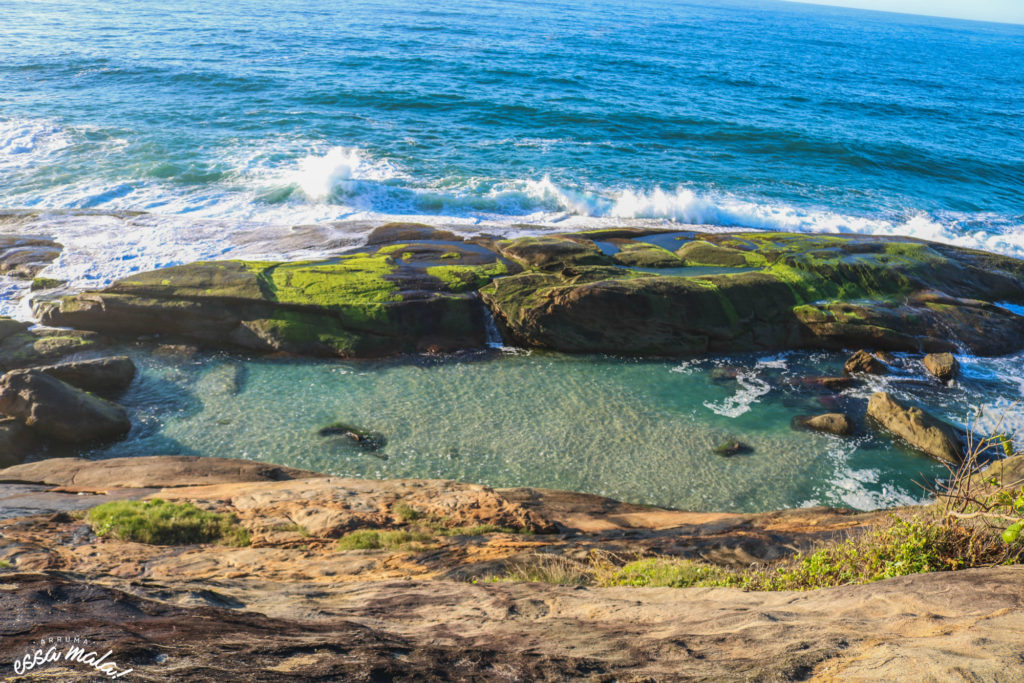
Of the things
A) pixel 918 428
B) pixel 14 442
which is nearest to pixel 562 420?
pixel 918 428

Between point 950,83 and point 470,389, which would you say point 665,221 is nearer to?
point 470,389

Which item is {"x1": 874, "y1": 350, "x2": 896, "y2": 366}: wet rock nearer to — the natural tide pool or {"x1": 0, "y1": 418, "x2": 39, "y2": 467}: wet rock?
the natural tide pool

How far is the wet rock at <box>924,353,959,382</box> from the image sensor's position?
16.0 meters

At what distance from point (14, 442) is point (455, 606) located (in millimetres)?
11352

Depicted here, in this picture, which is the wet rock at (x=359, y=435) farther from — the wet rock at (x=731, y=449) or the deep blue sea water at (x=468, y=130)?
the deep blue sea water at (x=468, y=130)

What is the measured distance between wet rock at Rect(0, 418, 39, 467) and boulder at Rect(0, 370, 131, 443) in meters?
0.15

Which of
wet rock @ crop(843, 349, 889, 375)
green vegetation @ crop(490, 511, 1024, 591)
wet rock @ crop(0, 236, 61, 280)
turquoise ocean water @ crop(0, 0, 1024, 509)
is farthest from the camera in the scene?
wet rock @ crop(0, 236, 61, 280)

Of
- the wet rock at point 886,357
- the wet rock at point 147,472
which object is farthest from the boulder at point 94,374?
the wet rock at point 886,357

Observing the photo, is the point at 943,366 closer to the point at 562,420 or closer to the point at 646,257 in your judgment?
the point at 646,257

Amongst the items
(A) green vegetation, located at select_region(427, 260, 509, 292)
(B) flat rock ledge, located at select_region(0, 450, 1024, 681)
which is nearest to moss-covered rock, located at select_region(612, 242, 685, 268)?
(A) green vegetation, located at select_region(427, 260, 509, 292)

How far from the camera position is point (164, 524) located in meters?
8.19

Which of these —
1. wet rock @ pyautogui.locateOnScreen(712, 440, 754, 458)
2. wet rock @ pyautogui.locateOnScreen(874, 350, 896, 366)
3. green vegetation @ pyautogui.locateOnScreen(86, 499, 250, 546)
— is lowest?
wet rock @ pyautogui.locateOnScreen(712, 440, 754, 458)

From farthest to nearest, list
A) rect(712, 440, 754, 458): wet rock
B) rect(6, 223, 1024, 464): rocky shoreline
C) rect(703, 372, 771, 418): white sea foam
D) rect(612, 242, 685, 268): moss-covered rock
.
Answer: rect(612, 242, 685, 268): moss-covered rock < rect(6, 223, 1024, 464): rocky shoreline < rect(703, 372, 771, 418): white sea foam < rect(712, 440, 754, 458): wet rock

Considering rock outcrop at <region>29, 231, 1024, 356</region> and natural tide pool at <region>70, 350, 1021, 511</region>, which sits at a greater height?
rock outcrop at <region>29, 231, 1024, 356</region>
